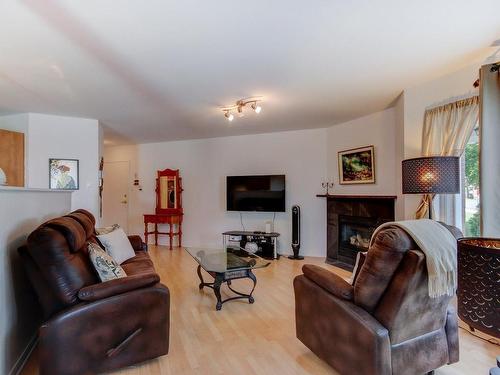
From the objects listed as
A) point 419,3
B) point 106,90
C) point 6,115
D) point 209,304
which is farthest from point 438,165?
point 6,115

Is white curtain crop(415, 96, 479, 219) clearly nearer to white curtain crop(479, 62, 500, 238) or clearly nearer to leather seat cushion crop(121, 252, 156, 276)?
white curtain crop(479, 62, 500, 238)

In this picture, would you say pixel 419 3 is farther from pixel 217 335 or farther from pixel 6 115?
pixel 6 115

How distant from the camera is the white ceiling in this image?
1776 millimetres

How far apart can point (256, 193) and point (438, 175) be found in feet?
10.7

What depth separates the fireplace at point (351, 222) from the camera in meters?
3.81

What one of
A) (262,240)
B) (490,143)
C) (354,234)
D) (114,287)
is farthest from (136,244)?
(490,143)

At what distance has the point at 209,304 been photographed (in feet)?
9.57

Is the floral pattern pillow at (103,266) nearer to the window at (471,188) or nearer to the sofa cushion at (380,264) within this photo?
the sofa cushion at (380,264)

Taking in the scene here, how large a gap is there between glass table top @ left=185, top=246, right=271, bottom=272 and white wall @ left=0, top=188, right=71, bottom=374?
145 centimetres

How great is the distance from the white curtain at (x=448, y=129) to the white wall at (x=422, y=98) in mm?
82

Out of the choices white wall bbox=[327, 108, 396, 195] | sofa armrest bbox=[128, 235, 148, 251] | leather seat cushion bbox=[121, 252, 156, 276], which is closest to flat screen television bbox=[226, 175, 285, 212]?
white wall bbox=[327, 108, 396, 195]

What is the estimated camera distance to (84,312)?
1643mm

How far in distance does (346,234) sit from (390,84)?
8.01ft

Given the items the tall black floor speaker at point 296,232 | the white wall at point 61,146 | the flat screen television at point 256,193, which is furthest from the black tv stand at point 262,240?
the white wall at point 61,146
